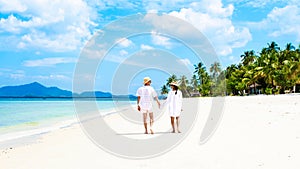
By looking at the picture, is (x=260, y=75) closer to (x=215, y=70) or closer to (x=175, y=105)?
(x=215, y=70)

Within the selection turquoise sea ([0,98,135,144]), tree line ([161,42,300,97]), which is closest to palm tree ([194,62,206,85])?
tree line ([161,42,300,97])

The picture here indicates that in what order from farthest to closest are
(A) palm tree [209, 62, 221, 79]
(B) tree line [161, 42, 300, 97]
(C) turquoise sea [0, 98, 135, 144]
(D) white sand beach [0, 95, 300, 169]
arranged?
(A) palm tree [209, 62, 221, 79]
(B) tree line [161, 42, 300, 97]
(C) turquoise sea [0, 98, 135, 144]
(D) white sand beach [0, 95, 300, 169]

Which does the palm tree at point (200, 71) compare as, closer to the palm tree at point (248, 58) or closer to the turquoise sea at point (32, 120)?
the palm tree at point (248, 58)

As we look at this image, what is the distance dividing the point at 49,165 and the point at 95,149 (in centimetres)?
160

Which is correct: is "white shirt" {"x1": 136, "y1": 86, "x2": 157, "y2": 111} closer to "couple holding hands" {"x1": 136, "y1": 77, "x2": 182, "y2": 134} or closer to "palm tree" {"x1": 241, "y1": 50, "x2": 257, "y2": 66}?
"couple holding hands" {"x1": 136, "y1": 77, "x2": 182, "y2": 134}

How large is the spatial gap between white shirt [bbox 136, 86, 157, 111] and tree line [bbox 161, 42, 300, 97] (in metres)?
51.5

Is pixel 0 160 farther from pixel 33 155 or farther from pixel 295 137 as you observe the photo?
pixel 295 137

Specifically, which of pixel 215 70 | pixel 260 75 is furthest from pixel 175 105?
pixel 215 70

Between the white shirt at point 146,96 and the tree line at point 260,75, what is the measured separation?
51461 millimetres

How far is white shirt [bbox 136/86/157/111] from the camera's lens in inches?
369

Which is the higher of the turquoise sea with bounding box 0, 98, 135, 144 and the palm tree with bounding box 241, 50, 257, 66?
the palm tree with bounding box 241, 50, 257, 66

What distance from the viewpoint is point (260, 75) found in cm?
6519

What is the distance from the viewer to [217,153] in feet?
20.3

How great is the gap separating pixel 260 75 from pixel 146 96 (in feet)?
198
